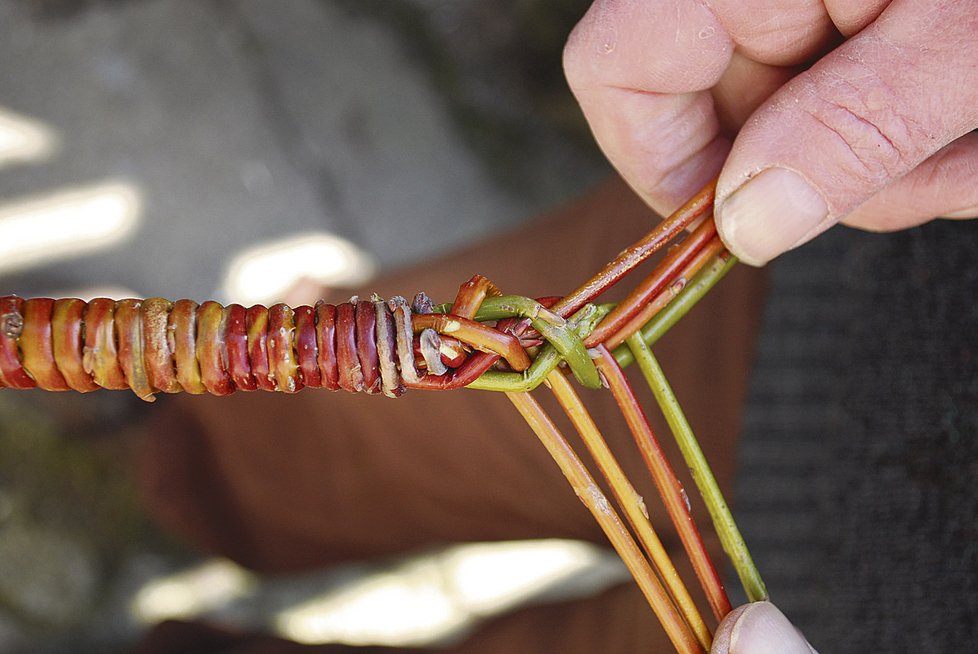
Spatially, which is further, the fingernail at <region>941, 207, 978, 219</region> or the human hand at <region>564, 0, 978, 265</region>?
the fingernail at <region>941, 207, 978, 219</region>

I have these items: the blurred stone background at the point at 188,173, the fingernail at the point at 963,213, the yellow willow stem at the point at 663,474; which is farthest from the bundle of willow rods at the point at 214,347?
the blurred stone background at the point at 188,173

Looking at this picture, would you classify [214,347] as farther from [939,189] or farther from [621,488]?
[939,189]

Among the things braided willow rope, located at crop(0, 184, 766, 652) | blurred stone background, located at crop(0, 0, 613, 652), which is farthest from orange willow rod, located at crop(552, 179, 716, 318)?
blurred stone background, located at crop(0, 0, 613, 652)

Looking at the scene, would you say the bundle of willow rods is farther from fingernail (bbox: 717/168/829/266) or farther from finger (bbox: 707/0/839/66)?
finger (bbox: 707/0/839/66)

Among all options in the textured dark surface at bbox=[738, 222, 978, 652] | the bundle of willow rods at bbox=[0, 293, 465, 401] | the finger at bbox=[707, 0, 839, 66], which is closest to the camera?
the bundle of willow rods at bbox=[0, 293, 465, 401]

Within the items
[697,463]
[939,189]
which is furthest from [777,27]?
[697,463]

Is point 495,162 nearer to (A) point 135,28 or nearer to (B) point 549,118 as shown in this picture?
(B) point 549,118

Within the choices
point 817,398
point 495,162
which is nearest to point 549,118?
point 495,162

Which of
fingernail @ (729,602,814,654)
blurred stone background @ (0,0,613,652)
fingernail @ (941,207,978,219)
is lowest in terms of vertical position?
fingernail @ (729,602,814,654)
